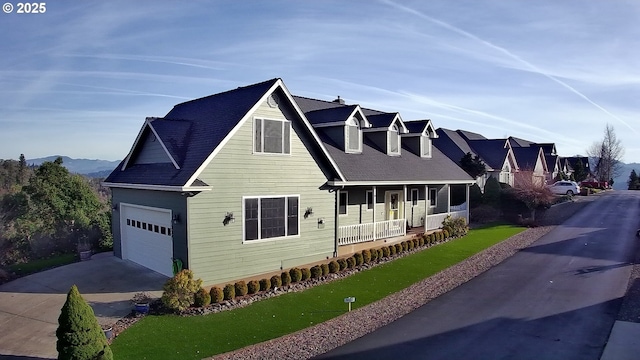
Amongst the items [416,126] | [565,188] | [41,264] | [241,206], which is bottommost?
[41,264]

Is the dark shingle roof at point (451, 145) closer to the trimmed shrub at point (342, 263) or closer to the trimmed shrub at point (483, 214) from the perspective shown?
the trimmed shrub at point (483, 214)

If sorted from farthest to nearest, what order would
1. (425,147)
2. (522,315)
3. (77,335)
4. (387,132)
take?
(425,147), (387,132), (522,315), (77,335)

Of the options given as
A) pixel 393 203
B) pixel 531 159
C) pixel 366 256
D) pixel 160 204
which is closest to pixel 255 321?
pixel 160 204

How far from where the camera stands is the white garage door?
15734 millimetres

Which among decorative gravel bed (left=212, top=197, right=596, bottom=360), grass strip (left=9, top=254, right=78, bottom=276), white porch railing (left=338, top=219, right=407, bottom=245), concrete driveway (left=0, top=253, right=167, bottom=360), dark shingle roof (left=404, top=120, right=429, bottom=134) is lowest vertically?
decorative gravel bed (left=212, top=197, right=596, bottom=360)

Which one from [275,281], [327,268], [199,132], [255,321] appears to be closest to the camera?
[255,321]

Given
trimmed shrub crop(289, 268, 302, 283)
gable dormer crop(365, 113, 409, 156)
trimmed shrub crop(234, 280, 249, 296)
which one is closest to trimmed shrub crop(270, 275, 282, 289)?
trimmed shrub crop(289, 268, 302, 283)

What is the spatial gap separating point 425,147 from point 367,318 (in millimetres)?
17765

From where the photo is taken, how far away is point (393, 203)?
1013 inches

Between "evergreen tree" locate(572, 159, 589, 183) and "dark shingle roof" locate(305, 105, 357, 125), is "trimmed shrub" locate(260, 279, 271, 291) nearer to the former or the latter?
"dark shingle roof" locate(305, 105, 357, 125)

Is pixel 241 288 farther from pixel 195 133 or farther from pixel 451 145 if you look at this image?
pixel 451 145

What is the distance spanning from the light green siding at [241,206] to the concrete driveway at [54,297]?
235 centimetres

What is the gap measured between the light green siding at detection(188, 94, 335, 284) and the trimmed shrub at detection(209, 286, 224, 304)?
1114 millimetres

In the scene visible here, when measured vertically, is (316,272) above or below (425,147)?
below
